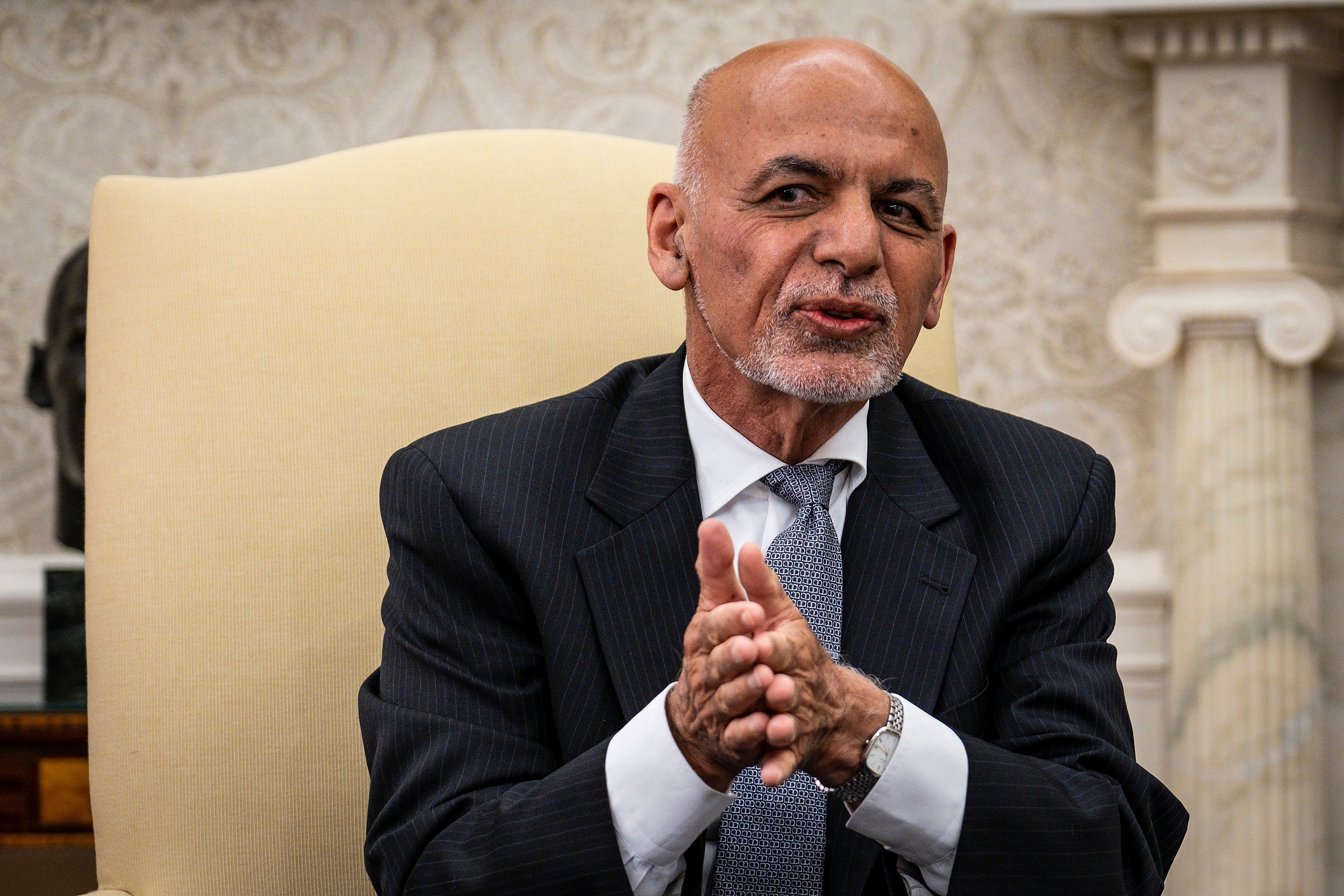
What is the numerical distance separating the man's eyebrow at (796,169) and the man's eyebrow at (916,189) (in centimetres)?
6

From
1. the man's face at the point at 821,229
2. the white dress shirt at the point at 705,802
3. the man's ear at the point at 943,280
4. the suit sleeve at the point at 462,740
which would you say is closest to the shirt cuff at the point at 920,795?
the white dress shirt at the point at 705,802

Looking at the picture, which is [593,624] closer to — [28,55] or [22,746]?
[22,746]

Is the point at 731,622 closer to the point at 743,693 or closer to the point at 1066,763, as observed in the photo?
the point at 743,693

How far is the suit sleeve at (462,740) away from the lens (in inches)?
42.8

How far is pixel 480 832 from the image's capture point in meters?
1.11

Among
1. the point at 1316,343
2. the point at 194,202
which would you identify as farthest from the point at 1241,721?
the point at 194,202

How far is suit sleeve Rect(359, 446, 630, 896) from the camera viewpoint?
109 centimetres

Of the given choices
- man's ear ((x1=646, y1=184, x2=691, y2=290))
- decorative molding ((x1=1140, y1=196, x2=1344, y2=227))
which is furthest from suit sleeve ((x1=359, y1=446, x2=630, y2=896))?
decorative molding ((x1=1140, y1=196, x2=1344, y2=227))

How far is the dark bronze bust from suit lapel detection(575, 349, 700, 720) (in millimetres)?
1154

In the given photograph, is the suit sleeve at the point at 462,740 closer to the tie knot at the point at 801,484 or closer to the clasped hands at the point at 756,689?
the clasped hands at the point at 756,689

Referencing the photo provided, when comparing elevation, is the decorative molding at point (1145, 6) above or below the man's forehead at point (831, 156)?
above

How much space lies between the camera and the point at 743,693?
3.25 feet

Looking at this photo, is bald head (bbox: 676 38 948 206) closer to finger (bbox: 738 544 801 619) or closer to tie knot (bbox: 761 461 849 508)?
tie knot (bbox: 761 461 849 508)

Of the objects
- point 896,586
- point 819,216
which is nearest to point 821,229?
point 819,216
